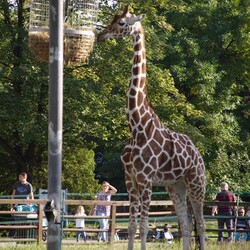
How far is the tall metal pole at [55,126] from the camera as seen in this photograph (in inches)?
337

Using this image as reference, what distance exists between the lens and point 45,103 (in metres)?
26.8

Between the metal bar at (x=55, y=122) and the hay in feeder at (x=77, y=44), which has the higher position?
the hay in feeder at (x=77, y=44)

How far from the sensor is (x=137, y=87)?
12219 millimetres

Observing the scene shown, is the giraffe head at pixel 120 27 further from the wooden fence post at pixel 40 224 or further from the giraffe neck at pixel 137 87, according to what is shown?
the wooden fence post at pixel 40 224

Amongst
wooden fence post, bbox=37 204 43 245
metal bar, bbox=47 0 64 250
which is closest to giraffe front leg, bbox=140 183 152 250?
metal bar, bbox=47 0 64 250

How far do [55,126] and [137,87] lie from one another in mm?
3670

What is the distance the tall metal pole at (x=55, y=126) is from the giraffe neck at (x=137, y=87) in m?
3.45

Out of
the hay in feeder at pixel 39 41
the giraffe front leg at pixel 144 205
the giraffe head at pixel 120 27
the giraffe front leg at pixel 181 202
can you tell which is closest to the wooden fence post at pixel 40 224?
the giraffe front leg at pixel 181 202

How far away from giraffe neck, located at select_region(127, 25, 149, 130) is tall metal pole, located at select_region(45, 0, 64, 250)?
11.3 feet

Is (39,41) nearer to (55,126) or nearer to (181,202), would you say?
(55,126)

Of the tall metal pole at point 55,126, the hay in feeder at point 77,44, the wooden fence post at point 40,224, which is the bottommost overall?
the wooden fence post at point 40,224

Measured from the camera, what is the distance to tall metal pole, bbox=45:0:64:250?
8.56 meters

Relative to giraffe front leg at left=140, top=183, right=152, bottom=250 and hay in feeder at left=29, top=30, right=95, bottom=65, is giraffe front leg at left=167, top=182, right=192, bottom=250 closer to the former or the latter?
giraffe front leg at left=140, top=183, right=152, bottom=250

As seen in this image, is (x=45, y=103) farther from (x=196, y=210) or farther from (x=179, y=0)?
(x=196, y=210)
